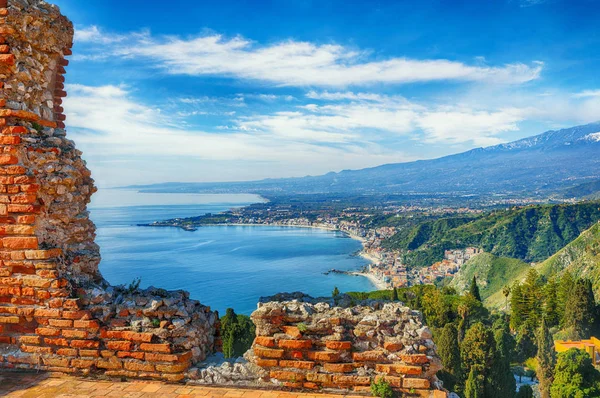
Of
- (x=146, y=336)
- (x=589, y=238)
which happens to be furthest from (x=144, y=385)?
(x=589, y=238)

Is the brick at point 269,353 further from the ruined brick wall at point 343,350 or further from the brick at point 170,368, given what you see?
the brick at point 170,368

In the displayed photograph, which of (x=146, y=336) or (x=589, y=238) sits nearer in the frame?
(x=146, y=336)

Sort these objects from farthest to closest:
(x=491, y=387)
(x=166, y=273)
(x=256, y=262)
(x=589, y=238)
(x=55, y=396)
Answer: (x=256, y=262), (x=166, y=273), (x=589, y=238), (x=491, y=387), (x=55, y=396)

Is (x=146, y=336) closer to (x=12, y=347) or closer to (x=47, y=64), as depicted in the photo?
(x=12, y=347)

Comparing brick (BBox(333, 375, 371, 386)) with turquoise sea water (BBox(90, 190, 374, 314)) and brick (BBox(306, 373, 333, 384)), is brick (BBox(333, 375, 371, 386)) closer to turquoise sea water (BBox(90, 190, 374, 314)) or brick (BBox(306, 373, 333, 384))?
brick (BBox(306, 373, 333, 384))

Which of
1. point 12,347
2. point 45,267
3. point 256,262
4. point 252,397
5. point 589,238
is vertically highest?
point 45,267

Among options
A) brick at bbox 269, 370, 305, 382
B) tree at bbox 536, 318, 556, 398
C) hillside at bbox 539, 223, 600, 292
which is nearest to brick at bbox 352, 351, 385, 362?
brick at bbox 269, 370, 305, 382
